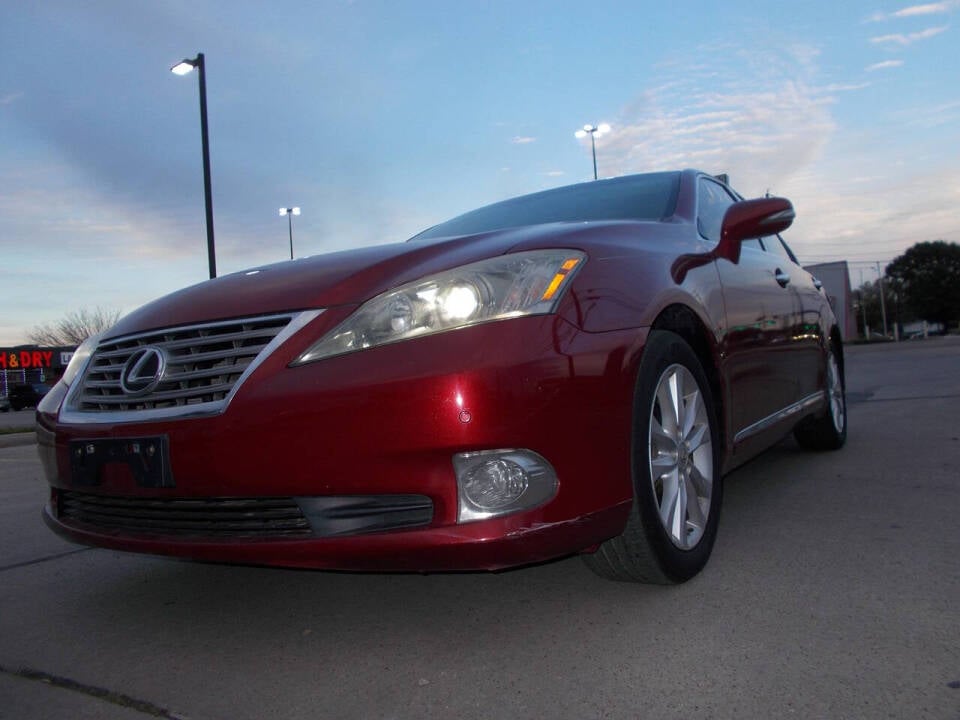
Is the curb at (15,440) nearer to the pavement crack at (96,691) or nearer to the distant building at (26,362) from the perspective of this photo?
the pavement crack at (96,691)

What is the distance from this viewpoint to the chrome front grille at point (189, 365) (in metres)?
2.30

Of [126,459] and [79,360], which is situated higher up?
[79,360]

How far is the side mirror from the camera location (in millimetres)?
3451

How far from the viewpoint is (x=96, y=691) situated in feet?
6.98

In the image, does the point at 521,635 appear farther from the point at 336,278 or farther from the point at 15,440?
the point at 15,440

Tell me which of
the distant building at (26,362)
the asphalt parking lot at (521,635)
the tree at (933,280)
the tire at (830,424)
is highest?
the tree at (933,280)

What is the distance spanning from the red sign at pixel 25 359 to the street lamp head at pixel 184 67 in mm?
41440

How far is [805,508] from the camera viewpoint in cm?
366

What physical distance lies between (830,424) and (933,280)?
300 ft

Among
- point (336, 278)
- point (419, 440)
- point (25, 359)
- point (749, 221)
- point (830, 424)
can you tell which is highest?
point (25, 359)

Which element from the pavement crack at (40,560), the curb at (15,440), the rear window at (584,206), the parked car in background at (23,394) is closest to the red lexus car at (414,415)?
the rear window at (584,206)

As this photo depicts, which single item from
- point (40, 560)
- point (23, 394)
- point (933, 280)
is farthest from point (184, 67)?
point (933, 280)

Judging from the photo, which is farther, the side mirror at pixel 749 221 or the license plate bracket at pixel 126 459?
the side mirror at pixel 749 221

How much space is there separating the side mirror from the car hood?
0.79 metres
